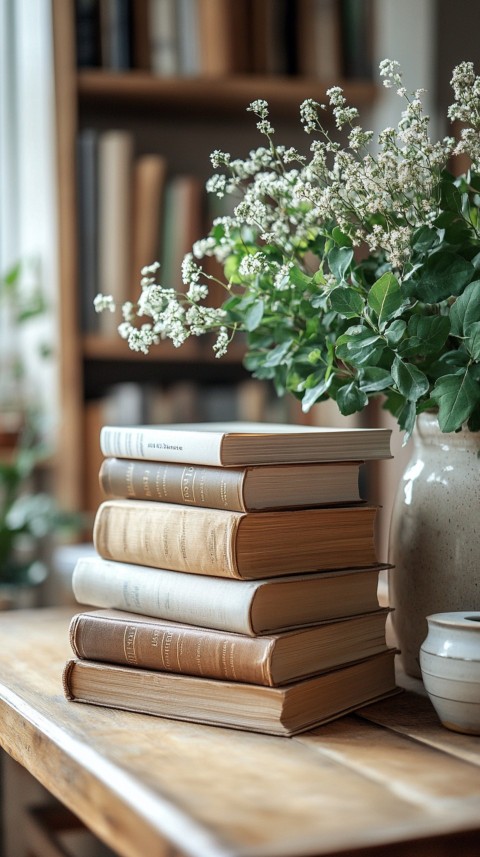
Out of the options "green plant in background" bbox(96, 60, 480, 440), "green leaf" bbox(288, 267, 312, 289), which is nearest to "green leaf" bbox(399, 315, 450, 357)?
"green plant in background" bbox(96, 60, 480, 440)

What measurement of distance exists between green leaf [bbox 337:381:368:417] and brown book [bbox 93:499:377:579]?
0.27 feet

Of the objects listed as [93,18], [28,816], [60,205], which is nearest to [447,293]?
[28,816]

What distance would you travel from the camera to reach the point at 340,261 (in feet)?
2.81

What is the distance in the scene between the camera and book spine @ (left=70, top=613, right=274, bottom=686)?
0.79 m

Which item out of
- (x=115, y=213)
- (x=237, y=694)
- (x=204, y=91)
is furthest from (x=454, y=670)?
(x=204, y=91)

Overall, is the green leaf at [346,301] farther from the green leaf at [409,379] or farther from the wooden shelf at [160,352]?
the wooden shelf at [160,352]

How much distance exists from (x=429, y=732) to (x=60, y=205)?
5.27ft

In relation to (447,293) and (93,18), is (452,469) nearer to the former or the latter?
(447,293)

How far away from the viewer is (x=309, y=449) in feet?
2.84

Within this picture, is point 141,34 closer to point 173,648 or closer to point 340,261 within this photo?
point 340,261

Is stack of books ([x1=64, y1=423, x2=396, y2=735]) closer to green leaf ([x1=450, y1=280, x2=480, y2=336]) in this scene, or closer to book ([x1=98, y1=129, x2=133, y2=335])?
green leaf ([x1=450, y1=280, x2=480, y2=336])

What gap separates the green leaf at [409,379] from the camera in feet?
2.75

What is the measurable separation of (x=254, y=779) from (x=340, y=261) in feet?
1.35

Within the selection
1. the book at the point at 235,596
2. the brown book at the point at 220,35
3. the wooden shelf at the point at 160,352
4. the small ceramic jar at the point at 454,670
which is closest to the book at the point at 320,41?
the brown book at the point at 220,35
